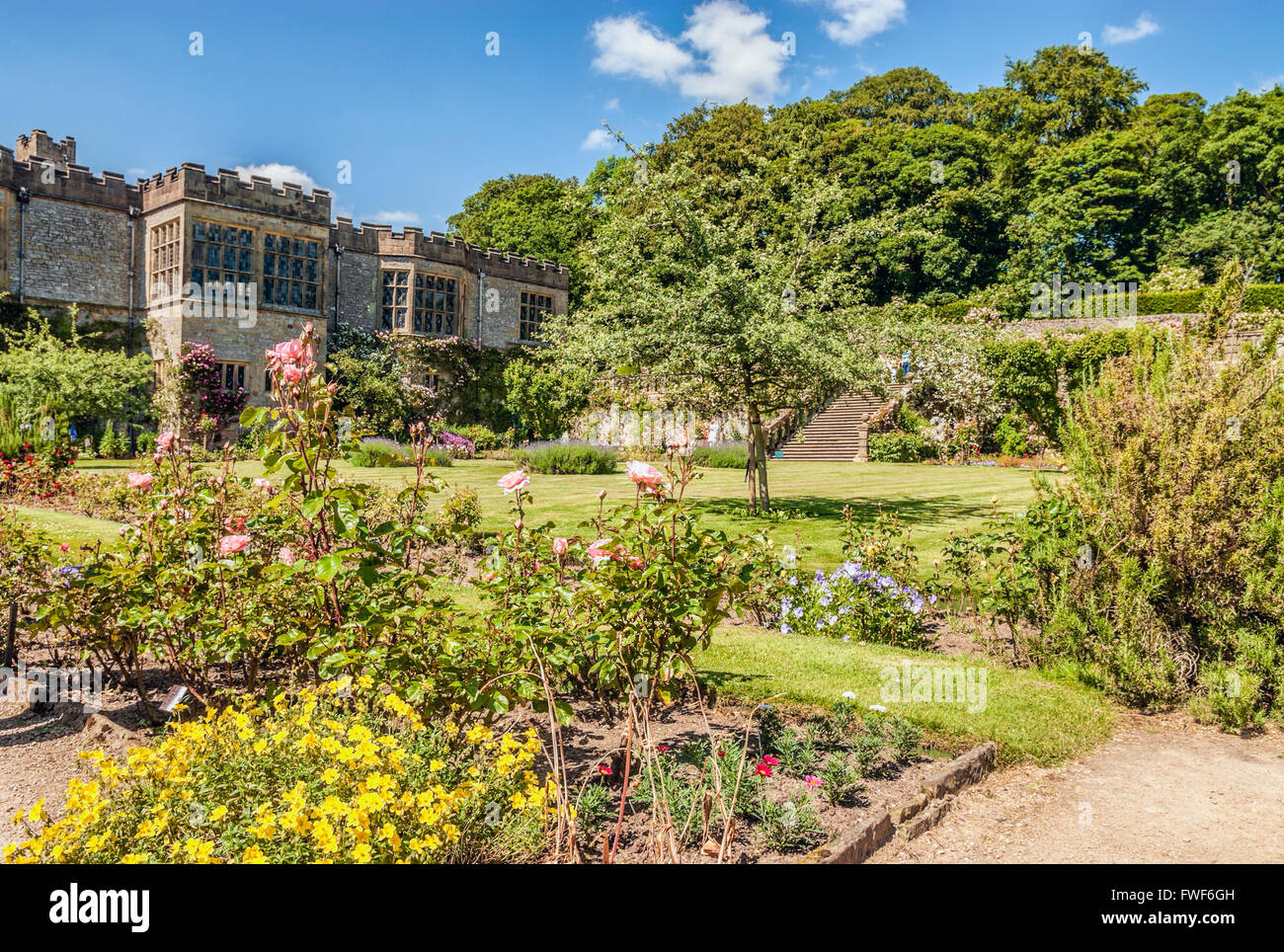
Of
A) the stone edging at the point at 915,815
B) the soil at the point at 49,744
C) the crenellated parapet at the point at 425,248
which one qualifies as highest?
the crenellated parapet at the point at 425,248

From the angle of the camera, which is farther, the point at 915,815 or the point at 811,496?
the point at 811,496

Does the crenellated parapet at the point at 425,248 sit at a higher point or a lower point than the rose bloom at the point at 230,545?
higher

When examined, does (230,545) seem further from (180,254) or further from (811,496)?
(180,254)

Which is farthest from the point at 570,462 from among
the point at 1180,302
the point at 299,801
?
the point at 1180,302

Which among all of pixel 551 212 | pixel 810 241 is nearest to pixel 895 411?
pixel 810 241

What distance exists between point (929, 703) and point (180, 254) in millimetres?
23093

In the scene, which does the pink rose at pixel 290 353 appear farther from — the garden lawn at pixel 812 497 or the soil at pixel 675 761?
the garden lawn at pixel 812 497

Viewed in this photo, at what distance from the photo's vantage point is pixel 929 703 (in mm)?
4516

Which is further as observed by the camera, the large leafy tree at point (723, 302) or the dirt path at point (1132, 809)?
the large leafy tree at point (723, 302)

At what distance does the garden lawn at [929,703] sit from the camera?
13.3 feet

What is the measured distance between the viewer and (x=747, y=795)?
10.1 feet

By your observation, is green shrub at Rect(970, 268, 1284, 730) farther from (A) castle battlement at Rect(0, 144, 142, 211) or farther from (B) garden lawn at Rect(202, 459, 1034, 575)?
(A) castle battlement at Rect(0, 144, 142, 211)

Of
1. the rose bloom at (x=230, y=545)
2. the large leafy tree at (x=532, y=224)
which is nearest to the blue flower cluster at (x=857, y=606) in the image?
the rose bloom at (x=230, y=545)

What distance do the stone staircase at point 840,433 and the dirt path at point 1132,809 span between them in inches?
795
